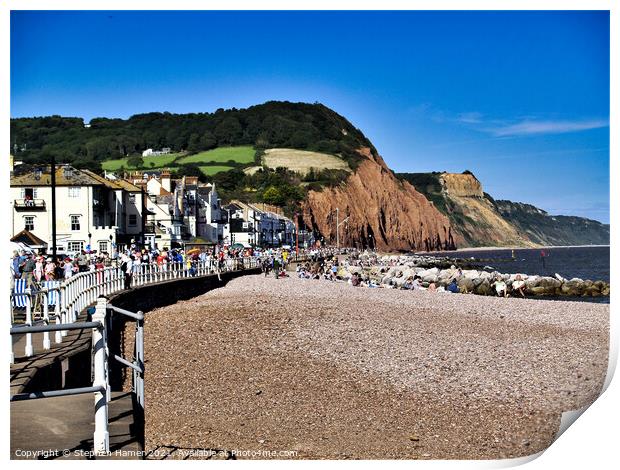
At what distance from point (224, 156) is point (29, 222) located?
49.8 metres

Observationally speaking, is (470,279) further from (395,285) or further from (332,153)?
(332,153)

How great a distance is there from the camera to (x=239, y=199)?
66.6 meters

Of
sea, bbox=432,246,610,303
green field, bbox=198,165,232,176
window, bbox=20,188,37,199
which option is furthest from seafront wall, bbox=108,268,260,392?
green field, bbox=198,165,232,176

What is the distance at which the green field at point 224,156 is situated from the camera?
44500 millimetres

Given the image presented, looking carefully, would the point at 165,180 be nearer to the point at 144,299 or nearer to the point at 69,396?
the point at 144,299

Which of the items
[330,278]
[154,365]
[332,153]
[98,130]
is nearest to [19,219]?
[154,365]

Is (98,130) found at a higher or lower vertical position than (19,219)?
higher

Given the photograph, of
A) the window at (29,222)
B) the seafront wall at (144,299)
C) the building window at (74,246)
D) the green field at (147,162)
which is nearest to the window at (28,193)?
the window at (29,222)

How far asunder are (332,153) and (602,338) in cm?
6888

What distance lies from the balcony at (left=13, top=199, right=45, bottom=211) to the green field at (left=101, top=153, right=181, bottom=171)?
10.1 m

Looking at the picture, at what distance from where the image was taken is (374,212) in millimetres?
95812

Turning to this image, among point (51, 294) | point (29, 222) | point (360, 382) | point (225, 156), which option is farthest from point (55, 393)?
point (225, 156)

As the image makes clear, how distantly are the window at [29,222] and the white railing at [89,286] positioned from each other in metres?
1.28

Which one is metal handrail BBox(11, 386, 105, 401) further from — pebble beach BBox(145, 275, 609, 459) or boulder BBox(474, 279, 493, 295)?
boulder BBox(474, 279, 493, 295)
